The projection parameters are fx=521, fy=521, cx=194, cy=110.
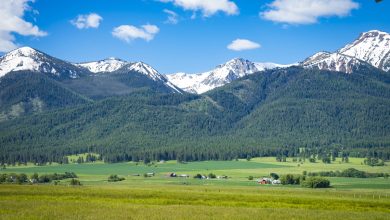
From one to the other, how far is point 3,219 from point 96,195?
137ft

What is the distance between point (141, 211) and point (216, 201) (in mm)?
23993

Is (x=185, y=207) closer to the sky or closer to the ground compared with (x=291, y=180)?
closer to the ground

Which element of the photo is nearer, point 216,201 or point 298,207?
point 298,207

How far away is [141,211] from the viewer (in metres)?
70.4

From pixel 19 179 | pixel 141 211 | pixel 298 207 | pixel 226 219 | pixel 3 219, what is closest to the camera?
pixel 3 219

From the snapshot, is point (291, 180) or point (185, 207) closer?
point (185, 207)

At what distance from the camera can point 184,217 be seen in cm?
6494

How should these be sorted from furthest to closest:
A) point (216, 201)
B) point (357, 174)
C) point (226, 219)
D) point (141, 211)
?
point (357, 174) < point (216, 201) < point (141, 211) < point (226, 219)

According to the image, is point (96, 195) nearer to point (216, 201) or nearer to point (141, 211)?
point (216, 201)

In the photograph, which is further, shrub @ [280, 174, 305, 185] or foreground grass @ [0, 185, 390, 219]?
shrub @ [280, 174, 305, 185]

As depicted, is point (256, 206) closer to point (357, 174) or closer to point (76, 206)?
point (76, 206)

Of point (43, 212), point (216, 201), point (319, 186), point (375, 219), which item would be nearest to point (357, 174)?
point (319, 186)

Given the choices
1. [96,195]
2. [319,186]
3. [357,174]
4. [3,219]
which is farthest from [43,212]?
[357,174]

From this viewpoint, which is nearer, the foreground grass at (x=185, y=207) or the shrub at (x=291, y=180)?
the foreground grass at (x=185, y=207)
